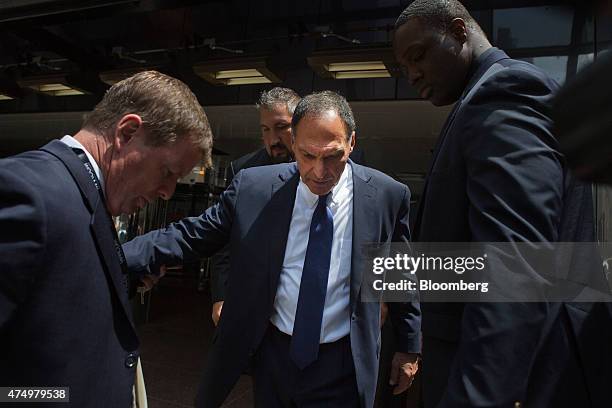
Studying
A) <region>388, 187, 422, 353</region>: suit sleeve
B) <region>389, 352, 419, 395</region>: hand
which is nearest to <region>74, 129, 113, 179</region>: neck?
<region>388, 187, 422, 353</region>: suit sleeve

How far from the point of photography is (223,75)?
5.98 metres

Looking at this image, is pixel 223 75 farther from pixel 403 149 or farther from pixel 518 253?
pixel 518 253

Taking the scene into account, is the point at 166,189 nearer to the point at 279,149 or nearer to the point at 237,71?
the point at 279,149

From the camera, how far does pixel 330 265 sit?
5.99ft

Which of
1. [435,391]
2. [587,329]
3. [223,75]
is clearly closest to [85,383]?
[435,391]

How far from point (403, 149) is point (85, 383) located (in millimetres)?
7774

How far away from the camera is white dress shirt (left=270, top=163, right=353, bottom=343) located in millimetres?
1783

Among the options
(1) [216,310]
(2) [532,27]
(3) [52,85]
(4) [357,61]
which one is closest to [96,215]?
(1) [216,310]

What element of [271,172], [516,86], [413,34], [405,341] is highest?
[413,34]

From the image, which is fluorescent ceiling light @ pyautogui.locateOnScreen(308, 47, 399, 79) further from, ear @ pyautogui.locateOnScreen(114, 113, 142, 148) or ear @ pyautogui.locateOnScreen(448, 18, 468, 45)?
ear @ pyautogui.locateOnScreen(114, 113, 142, 148)

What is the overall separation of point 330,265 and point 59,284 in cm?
106

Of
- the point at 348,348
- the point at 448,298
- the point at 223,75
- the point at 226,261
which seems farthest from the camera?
the point at 223,75

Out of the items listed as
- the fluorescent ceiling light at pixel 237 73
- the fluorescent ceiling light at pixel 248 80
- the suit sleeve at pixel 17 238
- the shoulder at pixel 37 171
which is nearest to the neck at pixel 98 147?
the shoulder at pixel 37 171

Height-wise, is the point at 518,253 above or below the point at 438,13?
below
